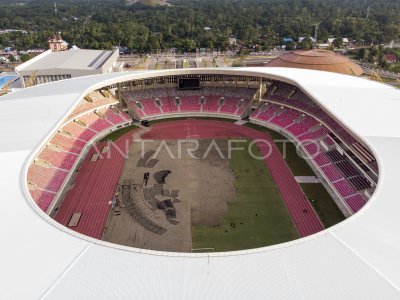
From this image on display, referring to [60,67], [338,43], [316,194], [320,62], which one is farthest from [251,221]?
[338,43]

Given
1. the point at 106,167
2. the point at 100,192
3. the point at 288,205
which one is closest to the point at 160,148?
the point at 106,167

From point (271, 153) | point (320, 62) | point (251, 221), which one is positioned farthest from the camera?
point (320, 62)

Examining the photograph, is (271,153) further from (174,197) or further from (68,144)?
(68,144)

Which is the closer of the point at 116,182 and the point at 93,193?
the point at 93,193

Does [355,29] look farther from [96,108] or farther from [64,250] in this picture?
[64,250]

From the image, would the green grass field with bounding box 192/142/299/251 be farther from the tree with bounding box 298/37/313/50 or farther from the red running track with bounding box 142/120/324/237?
the tree with bounding box 298/37/313/50

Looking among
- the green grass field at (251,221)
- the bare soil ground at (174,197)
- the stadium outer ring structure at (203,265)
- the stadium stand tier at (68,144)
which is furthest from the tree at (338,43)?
the stadium outer ring structure at (203,265)

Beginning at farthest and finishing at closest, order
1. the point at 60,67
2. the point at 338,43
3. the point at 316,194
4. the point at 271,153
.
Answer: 1. the point at 338,43
2. the point at 60,67
3. the point at 271,153
4. the point at 316,194

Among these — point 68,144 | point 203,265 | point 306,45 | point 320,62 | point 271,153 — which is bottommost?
point 271,153
